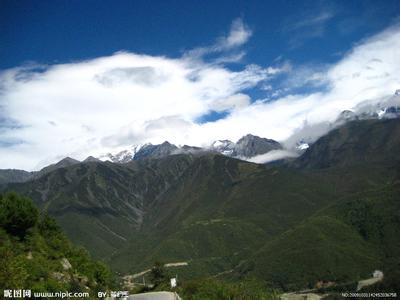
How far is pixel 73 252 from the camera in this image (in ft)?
353

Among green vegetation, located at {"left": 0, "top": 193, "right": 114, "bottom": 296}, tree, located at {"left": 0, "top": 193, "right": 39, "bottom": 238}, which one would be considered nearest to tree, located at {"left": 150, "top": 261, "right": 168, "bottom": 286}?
green vegetation, located at {"left": 0, "top": 193, "right": 114, "bottom": 296}

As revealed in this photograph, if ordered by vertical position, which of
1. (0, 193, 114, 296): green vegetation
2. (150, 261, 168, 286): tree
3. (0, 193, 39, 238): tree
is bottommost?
(150, 261, 168, 286): tree

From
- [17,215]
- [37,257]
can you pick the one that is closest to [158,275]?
[17,215]

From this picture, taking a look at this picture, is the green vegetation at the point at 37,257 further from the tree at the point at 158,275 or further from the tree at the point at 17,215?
the tree at the point at 158,275

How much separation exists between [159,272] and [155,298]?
50852 mm

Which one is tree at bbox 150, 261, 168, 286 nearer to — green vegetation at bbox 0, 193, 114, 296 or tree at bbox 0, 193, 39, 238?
green vegetation at bbox 0, 193, 114, 296

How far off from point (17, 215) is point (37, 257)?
11.1m

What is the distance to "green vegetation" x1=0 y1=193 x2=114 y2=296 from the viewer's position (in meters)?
70.2

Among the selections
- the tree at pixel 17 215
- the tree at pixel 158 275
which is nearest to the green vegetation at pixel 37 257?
→ the tree at pixel 17 215

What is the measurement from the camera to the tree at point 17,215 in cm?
9124

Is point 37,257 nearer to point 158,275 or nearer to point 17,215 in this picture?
point 17,215

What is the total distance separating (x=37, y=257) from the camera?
85.4 meters

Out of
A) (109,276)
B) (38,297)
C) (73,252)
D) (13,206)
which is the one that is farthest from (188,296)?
(38,297)

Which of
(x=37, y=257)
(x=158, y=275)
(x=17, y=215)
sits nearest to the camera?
(x=37, y=257)
